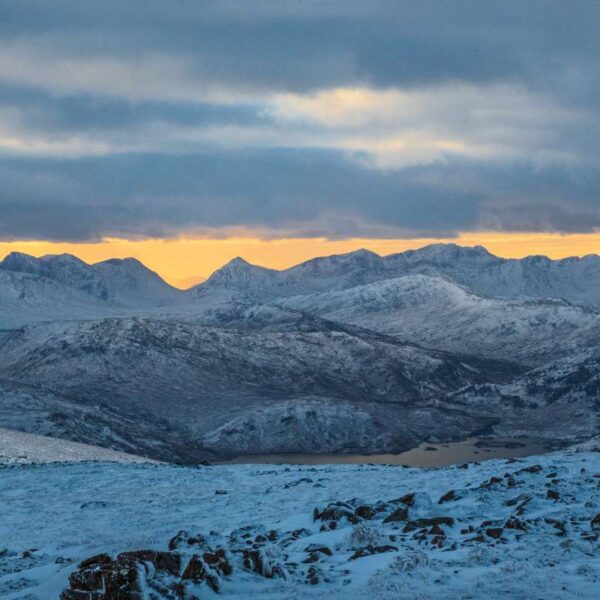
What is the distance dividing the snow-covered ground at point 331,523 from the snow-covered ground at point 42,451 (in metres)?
21.4

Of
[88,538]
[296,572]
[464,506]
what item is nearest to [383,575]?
[296,572]

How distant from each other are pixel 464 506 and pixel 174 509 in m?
17.1

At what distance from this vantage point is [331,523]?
38375 mm

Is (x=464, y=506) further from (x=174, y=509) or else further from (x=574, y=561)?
(x=174, y=509)

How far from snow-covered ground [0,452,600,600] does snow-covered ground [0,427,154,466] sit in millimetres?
21354

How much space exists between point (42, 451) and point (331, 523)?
61079mm

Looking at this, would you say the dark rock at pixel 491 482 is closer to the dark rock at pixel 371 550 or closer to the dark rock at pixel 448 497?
the dark rock at pixel 448 497

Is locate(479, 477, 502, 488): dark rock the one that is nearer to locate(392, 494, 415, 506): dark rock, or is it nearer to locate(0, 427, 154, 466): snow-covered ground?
locate(392, 494, 415, 506): dark rock

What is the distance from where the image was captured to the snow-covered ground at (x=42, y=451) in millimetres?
84250

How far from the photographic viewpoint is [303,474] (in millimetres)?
58688

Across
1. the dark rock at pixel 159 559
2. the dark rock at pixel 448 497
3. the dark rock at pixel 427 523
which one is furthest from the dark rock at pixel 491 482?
the dark rock at pixel 159 559

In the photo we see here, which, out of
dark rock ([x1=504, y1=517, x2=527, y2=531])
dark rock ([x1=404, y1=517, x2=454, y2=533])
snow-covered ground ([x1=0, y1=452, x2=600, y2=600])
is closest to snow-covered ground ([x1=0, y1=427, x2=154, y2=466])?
snow-covered ground ([x1=0, y1=452, x2=600, y2=600])

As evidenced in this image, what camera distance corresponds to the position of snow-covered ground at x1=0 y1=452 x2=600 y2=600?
27469 mm

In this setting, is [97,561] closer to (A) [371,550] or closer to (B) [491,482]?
(A) [371,550]
